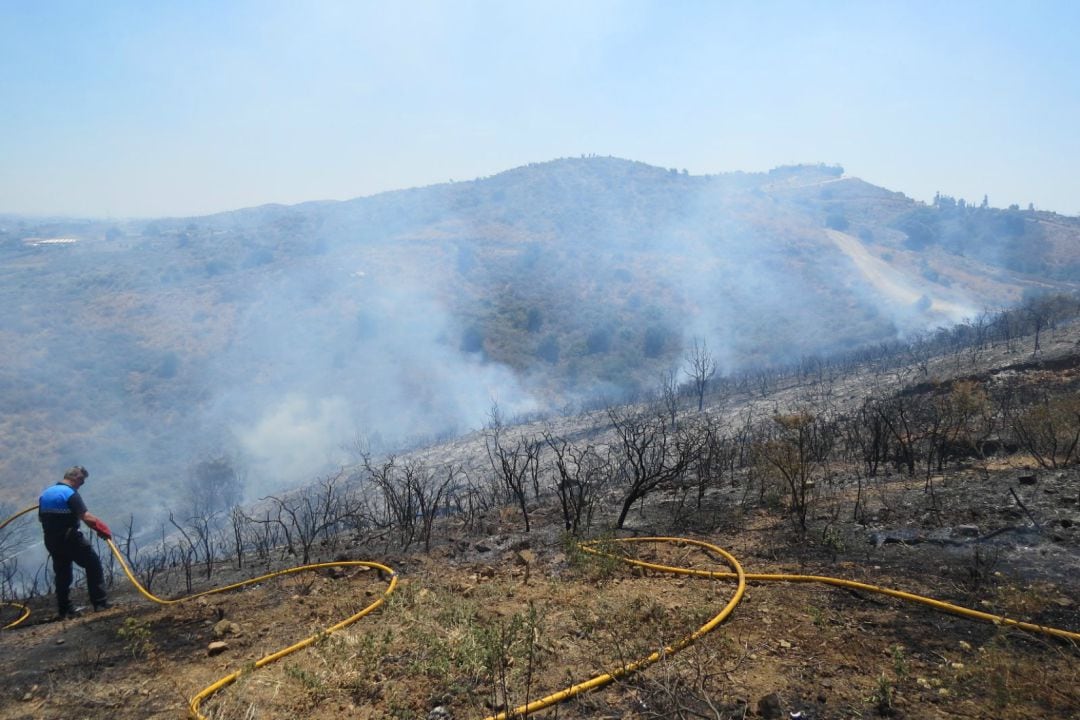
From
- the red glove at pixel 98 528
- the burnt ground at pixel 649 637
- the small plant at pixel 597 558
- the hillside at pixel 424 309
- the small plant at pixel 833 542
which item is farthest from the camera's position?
the hillside at pixel 424 309

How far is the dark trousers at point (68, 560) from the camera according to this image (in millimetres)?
6297

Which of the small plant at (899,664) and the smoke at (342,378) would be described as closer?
the small plant at (899,664)

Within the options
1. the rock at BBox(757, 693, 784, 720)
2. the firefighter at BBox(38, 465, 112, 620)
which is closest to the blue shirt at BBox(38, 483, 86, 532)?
the firefighter at BBox(38, 465, 112, 620)

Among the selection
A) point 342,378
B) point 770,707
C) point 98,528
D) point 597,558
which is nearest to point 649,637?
point 770,707

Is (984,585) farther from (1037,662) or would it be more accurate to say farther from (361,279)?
(361,279)

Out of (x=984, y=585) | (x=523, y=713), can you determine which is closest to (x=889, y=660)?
(x=984, y=585)

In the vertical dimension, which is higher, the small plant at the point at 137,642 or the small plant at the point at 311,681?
the small plant at the point at 311,681

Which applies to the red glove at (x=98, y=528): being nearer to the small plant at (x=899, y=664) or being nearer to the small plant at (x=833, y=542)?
the small plant at (x=899, y=664)

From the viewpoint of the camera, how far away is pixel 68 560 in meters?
6.35

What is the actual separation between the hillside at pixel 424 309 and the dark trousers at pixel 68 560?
18506 millimetres

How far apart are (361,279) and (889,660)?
156 ft

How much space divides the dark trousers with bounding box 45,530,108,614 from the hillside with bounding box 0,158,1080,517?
1851 cm

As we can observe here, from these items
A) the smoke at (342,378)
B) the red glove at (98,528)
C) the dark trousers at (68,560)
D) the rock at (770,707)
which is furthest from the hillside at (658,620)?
the smoke at (342,378)

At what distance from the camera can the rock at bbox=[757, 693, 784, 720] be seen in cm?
312
